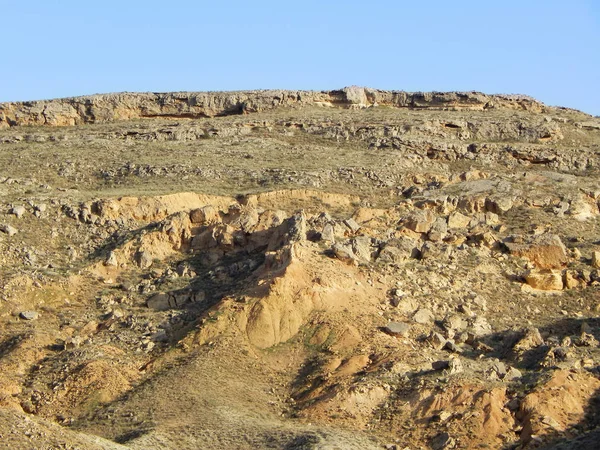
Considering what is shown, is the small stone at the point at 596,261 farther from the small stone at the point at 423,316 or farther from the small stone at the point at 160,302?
the small stone at the point at 160,302

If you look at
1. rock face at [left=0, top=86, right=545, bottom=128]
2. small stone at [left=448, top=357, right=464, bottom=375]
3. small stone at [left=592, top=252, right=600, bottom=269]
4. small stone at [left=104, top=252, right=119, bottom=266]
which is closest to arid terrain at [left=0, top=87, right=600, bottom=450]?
small stone at [left=448, top=357, right=464, bottom=375]

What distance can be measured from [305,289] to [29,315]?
693 centimetres

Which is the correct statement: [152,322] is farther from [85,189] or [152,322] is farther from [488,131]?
[488,131]

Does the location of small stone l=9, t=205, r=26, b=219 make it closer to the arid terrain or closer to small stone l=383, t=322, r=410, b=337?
the arid terrain

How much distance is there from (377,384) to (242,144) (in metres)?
18.5

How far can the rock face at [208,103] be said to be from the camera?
46.0 m

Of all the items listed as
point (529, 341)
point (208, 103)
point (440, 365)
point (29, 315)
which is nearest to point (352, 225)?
point (529, 341)

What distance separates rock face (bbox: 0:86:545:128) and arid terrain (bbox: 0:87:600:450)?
Result: 4480 mm

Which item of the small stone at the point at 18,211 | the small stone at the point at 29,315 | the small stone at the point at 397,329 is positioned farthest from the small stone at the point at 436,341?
the small stone at the point at 18,211

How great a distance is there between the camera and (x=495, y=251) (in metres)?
30.0

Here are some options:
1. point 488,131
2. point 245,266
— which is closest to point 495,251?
point 245,266

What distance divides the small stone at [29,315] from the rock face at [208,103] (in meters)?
20.0

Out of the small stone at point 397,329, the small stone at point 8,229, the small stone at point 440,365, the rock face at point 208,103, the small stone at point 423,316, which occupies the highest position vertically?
the rock face at point 208,103

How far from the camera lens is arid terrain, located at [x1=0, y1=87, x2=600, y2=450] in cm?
2247
